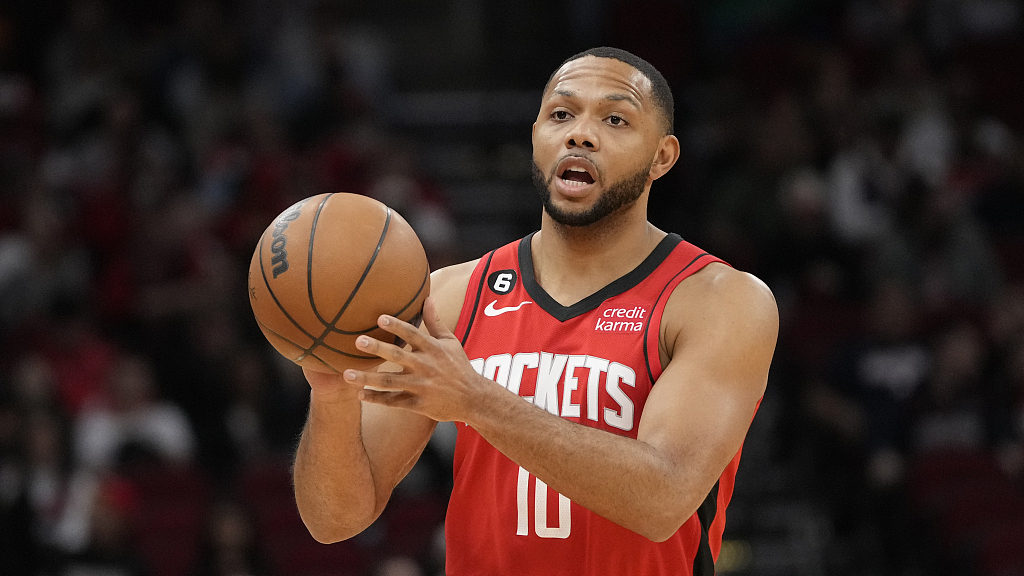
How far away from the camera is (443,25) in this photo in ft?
43.3

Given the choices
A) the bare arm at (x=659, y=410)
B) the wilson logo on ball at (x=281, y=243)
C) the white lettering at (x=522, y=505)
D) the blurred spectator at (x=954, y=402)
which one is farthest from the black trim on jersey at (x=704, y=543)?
the blurred spectator at (x=954, y=402)

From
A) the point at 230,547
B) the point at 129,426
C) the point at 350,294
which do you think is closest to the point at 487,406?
the point at 350,294

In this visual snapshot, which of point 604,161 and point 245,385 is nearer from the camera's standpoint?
point 604,161

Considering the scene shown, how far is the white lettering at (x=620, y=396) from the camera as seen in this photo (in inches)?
131

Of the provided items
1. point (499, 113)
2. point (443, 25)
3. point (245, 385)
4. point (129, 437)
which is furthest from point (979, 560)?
point (443, 25)

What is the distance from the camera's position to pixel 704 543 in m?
3.45

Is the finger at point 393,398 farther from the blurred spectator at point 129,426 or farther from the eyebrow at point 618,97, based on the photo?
the blurred spectator at point 129,426

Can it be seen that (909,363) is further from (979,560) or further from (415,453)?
(415,453)

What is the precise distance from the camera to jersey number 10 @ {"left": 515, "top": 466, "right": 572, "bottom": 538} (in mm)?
3324

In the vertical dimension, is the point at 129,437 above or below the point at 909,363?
below

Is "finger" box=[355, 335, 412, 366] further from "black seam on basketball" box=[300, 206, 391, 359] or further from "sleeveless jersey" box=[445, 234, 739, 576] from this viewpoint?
"sleeveless jersey" box=[445, 234, 739, 576]

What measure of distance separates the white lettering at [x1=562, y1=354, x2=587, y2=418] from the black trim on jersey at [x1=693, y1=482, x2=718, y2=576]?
476mm

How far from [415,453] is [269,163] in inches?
261

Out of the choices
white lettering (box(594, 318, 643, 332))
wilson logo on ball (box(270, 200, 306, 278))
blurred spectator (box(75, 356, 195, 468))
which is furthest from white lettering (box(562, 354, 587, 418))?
blurred spectator (box(75, 356, 195, 468))
